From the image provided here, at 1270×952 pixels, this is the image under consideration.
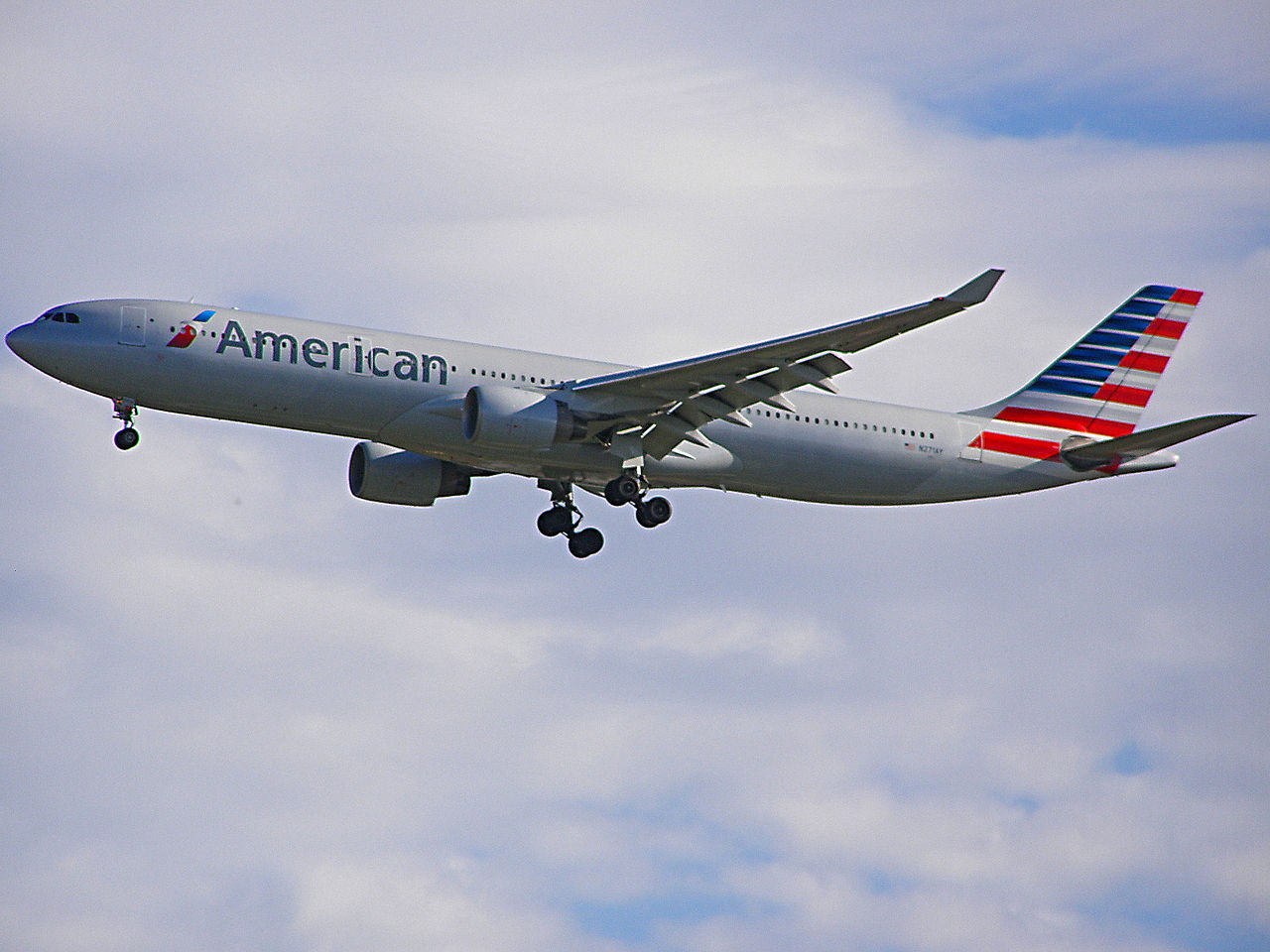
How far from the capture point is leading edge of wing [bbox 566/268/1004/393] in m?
31.5

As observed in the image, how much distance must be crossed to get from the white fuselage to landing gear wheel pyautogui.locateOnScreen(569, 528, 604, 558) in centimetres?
367

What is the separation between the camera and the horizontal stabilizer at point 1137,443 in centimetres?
3688

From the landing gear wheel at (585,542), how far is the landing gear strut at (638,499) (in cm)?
378

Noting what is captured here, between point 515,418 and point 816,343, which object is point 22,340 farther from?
point 816,343

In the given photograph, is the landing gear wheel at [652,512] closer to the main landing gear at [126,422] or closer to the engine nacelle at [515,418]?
the engine nacelle at [515,418]

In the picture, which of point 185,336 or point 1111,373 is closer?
point 185,336

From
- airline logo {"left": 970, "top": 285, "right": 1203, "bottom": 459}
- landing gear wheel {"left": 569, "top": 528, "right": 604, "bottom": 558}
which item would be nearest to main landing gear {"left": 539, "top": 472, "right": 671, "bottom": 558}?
landing gear wheel {"left": 569, "top": 528, "right": 604, "bottom": 558}

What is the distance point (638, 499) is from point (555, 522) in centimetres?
480

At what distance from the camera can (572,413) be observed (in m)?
37.1

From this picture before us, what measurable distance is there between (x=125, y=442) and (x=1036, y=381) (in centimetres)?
2343

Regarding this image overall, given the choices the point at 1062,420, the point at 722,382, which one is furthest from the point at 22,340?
the point at 1062,420

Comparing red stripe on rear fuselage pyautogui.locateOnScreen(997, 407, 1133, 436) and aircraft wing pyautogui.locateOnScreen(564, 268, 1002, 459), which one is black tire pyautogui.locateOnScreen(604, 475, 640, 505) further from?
red stripe on rear fuselage pyautogui.locateOnScreen(997, 407, 1133, 436)

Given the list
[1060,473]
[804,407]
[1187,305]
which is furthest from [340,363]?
[1187,305]

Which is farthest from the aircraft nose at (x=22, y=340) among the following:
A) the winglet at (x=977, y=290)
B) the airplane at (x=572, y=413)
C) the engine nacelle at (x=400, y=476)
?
the winglet at (x=977, y=290)
